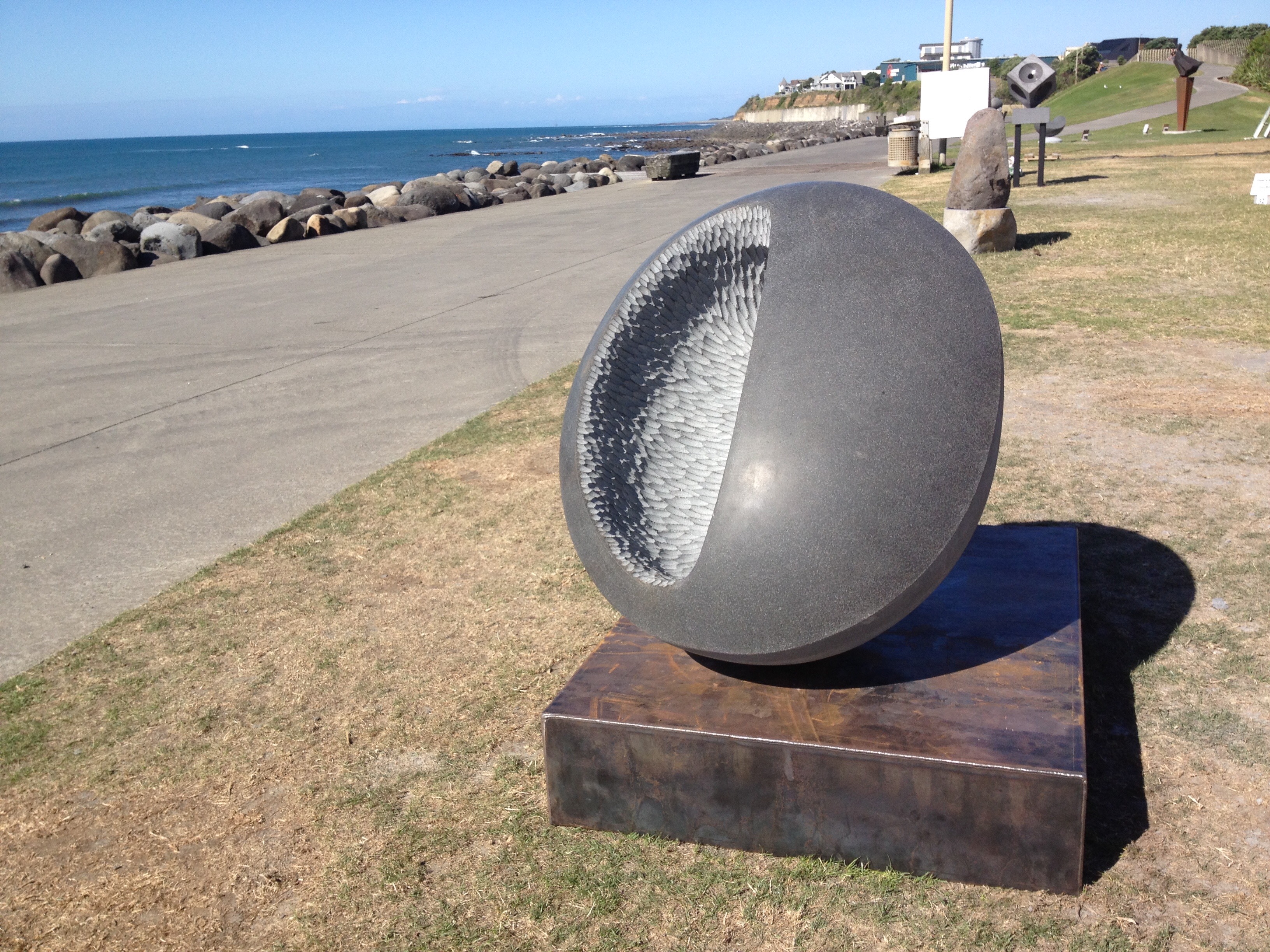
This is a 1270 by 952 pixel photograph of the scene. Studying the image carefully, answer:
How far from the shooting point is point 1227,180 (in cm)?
1988

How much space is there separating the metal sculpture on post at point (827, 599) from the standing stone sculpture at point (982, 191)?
10.1 m

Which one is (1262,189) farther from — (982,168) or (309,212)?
(309,212)

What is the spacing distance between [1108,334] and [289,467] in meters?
6.61

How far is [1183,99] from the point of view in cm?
3444

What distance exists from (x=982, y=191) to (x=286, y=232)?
12.8 meters

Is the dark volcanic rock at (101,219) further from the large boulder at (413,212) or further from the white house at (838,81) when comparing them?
the white house at (838,81)

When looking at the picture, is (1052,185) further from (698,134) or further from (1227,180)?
(698,134)

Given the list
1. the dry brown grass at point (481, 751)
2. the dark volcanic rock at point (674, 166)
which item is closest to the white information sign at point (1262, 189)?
the dry brown grass at point (481, 751)

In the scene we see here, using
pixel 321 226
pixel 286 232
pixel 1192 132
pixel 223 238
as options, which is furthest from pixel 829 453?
pixel 1192 132

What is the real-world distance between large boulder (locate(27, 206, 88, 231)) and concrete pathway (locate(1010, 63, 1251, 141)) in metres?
30.1

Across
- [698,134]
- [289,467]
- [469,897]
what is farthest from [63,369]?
[698,134]

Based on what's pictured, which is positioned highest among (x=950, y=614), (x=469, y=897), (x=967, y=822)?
(x=950, y=614)

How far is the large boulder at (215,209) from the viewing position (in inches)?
882

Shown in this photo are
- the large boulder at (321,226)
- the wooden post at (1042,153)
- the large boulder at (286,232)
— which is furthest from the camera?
the large boulder at (321,226)
